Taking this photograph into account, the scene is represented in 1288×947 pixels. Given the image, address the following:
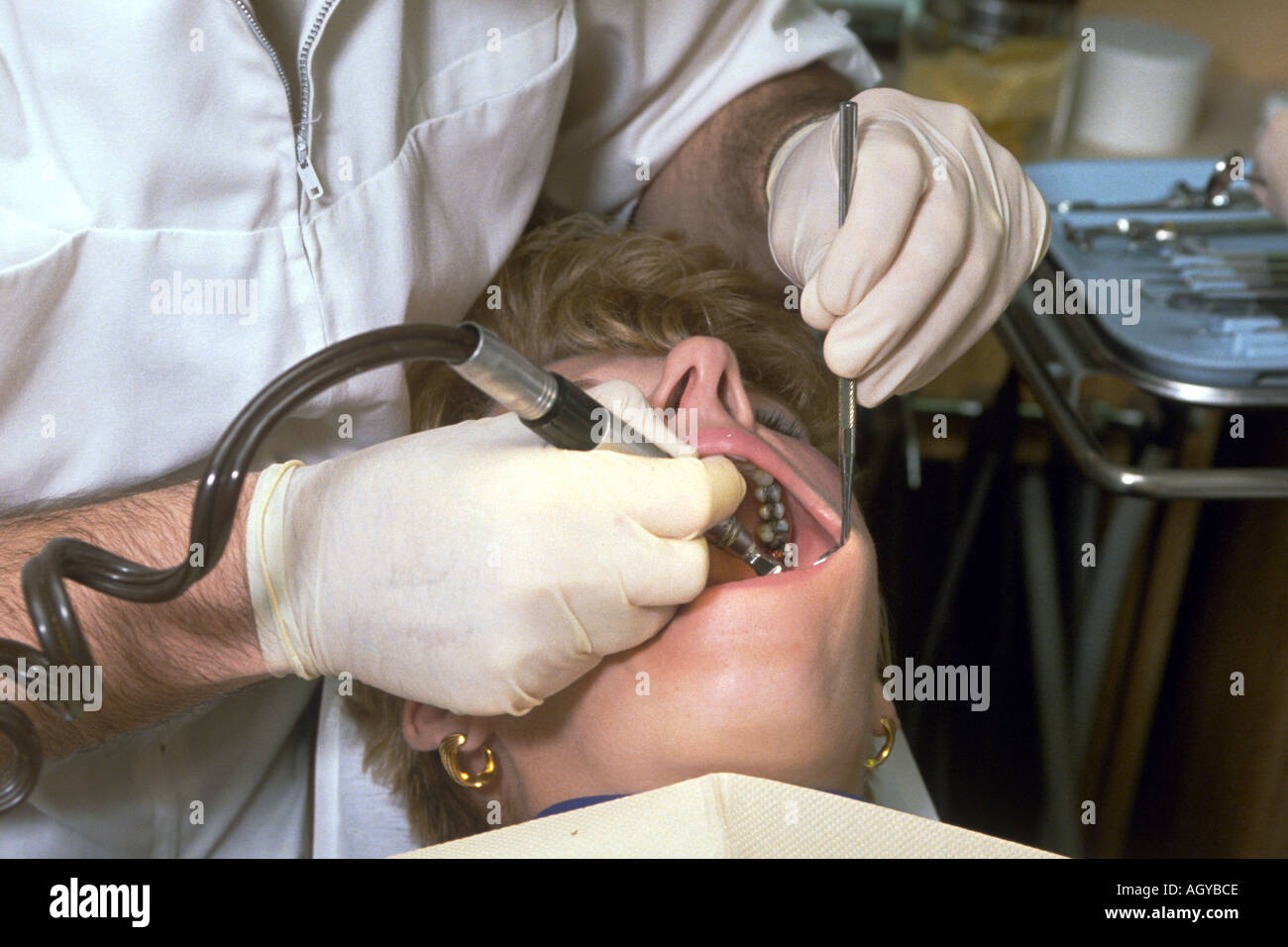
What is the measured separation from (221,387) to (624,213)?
0.62 m

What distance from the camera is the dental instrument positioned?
1.98 ft

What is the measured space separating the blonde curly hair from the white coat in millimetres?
64

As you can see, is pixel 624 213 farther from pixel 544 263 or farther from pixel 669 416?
pixel 669 416

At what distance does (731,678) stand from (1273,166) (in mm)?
1134

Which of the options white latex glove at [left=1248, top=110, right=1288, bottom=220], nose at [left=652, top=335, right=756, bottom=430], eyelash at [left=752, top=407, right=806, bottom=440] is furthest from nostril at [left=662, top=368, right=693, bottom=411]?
white latex glove at [left=1248, top=110, right=1288, bottom=220]

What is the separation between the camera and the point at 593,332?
109 centimetres

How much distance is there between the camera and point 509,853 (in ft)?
2.07

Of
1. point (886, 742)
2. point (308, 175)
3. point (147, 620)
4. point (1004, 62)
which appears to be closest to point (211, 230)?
point (308, 175)

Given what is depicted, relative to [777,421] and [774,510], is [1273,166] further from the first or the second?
[774,510]

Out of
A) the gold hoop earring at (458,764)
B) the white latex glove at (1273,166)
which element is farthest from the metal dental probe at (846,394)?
the white latex glove at (1273,166)

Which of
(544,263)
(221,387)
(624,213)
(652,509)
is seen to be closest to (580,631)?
(652,509)

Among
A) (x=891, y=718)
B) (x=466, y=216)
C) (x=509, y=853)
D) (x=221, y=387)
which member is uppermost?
(x=466, y=216)
